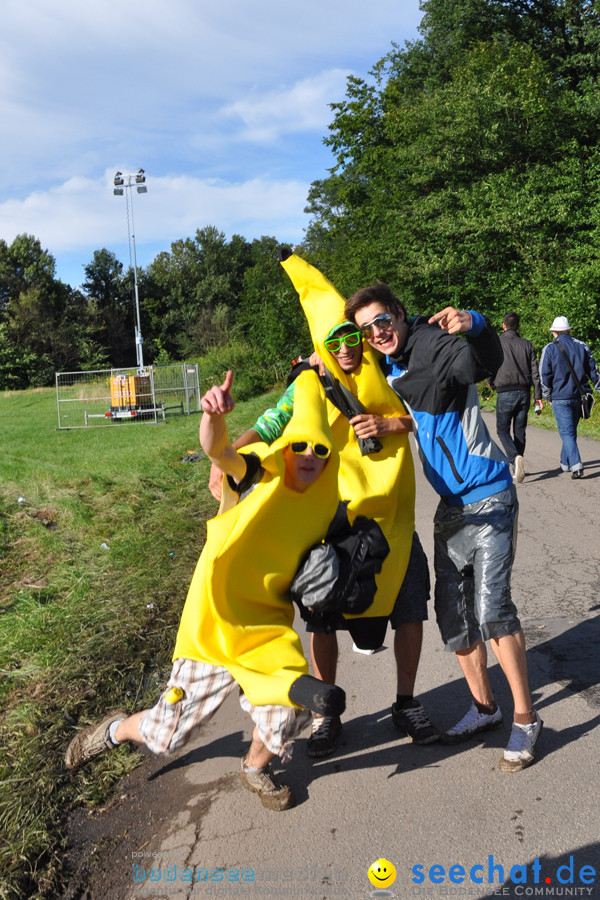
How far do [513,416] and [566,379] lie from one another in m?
0.88

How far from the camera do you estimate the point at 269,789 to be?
10.3 feet

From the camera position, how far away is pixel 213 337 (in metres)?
57.5

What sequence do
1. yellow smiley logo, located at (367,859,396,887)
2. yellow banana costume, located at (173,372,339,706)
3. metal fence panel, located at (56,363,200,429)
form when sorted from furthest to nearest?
1. metal fence panel, located at (56,363,200,429)
2. yellow banana costume, located at (173,372,339,706)
3. yellow smiley logo, located at (367,859,396,887)

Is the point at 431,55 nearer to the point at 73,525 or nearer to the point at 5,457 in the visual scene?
the point at 5,457

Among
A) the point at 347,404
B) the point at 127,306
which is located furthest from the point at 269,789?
the point at 127,306

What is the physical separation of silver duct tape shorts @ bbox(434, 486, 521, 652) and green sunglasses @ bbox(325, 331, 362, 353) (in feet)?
2.81

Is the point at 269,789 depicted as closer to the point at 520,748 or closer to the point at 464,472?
the point at 520,748

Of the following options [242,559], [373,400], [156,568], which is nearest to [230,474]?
[242,559]

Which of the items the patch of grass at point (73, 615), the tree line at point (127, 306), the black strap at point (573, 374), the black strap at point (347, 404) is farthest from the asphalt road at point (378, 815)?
the tree line at point (127, 306)

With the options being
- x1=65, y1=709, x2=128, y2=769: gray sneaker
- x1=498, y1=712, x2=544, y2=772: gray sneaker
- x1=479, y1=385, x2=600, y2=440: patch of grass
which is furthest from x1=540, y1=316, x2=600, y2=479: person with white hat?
x1=65, y1=709, x2=128, y2=769: gray sneaker

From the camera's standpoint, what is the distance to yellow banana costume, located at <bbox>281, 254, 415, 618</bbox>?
346 cm

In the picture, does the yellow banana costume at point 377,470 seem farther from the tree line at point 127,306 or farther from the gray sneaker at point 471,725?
the tree line at point 127,306

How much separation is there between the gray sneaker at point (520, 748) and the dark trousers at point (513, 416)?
692 centimetres

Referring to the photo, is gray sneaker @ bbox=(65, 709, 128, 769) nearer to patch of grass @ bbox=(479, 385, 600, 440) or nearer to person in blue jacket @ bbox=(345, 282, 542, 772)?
person in blue jacket @ bbox=(345, 282, 542, 772)
